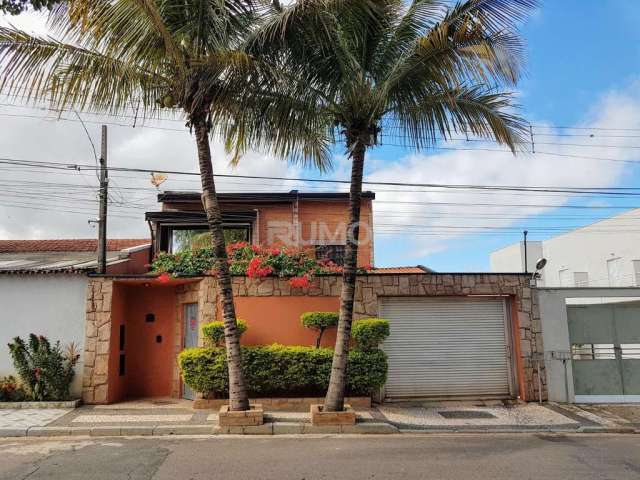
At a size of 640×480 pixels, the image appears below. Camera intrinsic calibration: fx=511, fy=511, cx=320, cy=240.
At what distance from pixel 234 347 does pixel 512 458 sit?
481 cm

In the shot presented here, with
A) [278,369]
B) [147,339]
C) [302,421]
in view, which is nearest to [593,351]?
[302,421]

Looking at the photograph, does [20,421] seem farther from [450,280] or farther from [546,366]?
[546,366]

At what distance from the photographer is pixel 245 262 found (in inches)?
471

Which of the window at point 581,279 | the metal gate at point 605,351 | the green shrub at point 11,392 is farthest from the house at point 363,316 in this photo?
the window at point 581,279

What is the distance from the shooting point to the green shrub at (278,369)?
1052cm

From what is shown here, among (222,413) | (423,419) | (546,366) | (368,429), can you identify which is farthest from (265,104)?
(546,366)

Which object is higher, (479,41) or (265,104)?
(479,41)

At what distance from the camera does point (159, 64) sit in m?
8.56

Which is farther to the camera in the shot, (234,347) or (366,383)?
(366,383)

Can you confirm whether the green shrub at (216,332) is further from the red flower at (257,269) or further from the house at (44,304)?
the house at (44,304)

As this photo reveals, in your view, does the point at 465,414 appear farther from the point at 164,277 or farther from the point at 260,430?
the point at 164,277

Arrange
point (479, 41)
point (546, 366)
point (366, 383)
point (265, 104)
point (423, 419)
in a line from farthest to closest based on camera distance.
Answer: point (546, 366) < point (366, 383) < point (423, 419) < point (265, 104) < point (479, 41)

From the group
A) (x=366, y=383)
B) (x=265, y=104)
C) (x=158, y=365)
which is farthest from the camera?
(x=158, y=365)

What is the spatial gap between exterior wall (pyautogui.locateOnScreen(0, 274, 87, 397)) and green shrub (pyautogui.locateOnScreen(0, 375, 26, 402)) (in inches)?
19.4
